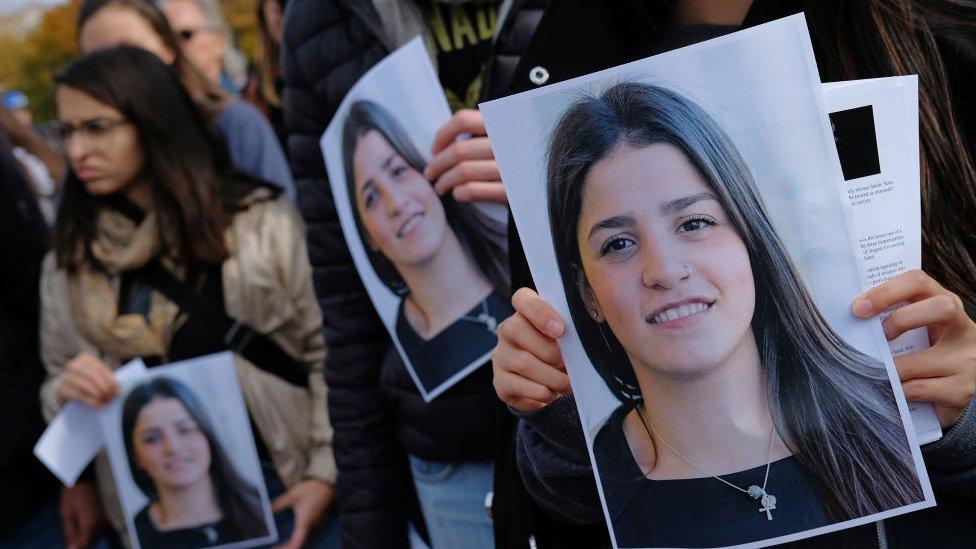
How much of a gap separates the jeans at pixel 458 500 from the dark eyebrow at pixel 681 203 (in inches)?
36.7

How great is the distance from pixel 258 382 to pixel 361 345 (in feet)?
2.25

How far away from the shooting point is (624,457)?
40.1 inches

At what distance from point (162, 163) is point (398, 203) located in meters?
1.30

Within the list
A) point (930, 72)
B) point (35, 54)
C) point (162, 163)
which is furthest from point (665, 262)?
point (35, 54)

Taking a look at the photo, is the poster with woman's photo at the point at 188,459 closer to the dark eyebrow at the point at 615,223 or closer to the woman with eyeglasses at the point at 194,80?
the woman with eyeglasses at the point at 194,80

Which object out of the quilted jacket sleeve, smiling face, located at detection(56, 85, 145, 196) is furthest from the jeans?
smiling face, located at detection(56, 85, 145, 196)

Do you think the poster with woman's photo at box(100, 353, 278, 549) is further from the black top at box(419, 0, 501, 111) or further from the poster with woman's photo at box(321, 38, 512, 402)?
the black top at box(419, 0, 501, 111)

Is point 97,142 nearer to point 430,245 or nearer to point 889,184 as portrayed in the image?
point 430,245

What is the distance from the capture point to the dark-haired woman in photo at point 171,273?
8.34 feet

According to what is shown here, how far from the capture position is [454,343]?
64.9 inches

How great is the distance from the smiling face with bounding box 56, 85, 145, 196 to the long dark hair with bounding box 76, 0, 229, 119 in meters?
0.36

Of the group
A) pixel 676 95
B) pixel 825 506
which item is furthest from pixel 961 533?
pixel 676 95

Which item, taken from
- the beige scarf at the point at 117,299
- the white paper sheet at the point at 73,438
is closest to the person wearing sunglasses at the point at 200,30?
the beige scarf at the point at 117,299

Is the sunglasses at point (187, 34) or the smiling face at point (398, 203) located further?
the sunglasses at point (187, 34)
